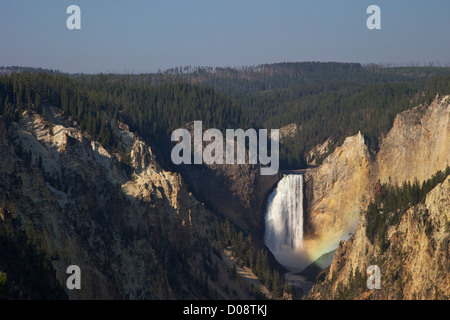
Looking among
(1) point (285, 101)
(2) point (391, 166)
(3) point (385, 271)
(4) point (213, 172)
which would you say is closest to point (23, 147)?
(3) point (385, 271)

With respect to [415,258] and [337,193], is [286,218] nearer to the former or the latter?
[337,193]

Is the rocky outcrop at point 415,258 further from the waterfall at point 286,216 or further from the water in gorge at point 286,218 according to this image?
the waterfall at point 286,216

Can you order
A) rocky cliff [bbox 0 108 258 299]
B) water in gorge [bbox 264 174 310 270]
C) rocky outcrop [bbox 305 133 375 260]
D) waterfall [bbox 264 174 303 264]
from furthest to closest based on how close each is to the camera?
waterfall [bbox 264 174 303 264]
water in gorge [bbox 264 174 310 270]
rocky outcrop [bbox 305 133 375 260]
rocky cliff [bbox 0 108 258 299]

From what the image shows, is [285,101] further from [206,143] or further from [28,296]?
[28,296]

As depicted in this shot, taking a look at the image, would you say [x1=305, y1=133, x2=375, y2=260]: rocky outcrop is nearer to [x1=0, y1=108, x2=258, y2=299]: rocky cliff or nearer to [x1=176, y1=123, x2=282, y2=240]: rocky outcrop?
[x1=176, y1=123, x2=282, y2=240]: rocky outcrop

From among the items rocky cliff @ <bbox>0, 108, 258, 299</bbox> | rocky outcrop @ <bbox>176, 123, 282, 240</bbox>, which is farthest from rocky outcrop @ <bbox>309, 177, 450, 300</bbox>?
rocky outcrop @ <bbox>176, 123, 282, 240</bbox>

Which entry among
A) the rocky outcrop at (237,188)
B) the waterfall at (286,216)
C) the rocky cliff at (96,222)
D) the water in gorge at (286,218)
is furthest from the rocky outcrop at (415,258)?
the rocky outcrop at (237,188)

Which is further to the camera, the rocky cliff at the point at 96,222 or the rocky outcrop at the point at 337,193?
the rocky outcrop at the point at 337,193
